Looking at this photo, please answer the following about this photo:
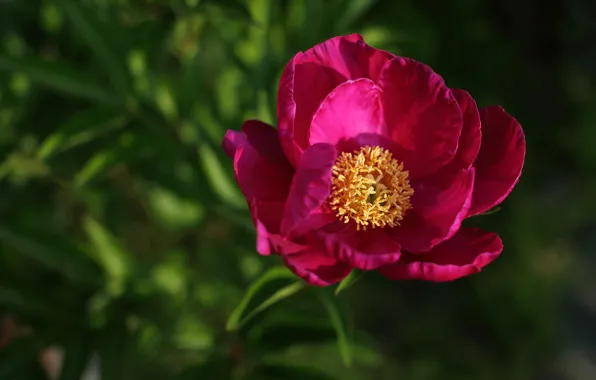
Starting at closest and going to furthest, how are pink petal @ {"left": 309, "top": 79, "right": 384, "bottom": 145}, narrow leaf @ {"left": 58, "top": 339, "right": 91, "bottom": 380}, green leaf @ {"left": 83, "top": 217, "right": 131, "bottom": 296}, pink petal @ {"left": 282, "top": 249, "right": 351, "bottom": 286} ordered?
pink petal @ {"left": 282, "top": 249, "right": 351, "bottom": 286} < pink petal @ {"left": 309, "top": 79, "right": 384, "bottom": 145} < narrow leaf @ {"left": 58, "top": 339, "right": 91, "bottom": 380} < green leaf @ {"left": 83, "top": 217, "right": 131, "bottom": 296}

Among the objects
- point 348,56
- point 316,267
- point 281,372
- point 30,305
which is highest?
point 348,56

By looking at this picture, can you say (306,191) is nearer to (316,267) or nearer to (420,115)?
(316,267)

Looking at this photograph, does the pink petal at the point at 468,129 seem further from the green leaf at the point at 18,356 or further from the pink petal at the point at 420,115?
the green leaf at the point at 18,356

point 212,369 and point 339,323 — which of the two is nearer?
point 339,323

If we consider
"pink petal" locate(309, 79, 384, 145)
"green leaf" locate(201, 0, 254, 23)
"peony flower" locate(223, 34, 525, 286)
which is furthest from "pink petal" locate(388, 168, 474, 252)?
"green leaf" locate(201, 0, 254, 23)

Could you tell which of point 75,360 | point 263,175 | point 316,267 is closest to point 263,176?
point 263,175

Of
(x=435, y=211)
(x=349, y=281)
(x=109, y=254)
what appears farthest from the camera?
(x=109, y=254)

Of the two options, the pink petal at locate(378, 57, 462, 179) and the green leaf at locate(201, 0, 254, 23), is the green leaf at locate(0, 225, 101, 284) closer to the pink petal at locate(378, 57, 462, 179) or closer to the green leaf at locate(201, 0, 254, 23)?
the green leaf at locate(201, 0, 254, 23)

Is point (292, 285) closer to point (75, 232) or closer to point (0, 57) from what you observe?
point (0, 57)
